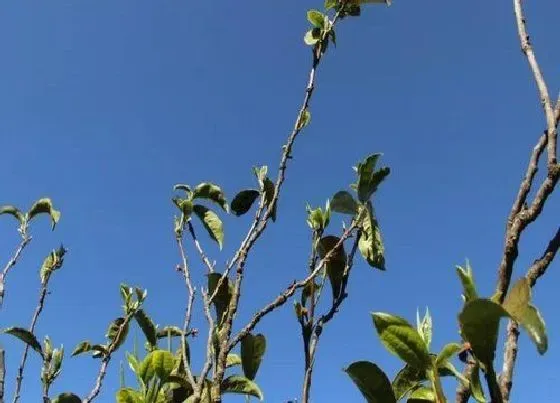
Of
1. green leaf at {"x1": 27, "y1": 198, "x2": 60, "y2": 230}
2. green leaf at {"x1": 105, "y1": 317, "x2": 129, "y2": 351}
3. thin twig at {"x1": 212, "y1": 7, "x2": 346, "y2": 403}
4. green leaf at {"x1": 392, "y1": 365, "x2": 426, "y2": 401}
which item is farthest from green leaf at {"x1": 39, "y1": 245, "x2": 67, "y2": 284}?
green leaf at {"x1": 392, "y1": 365, "x2": 426, "y2": 401}

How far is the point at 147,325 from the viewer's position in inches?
111

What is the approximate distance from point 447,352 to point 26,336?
276cm

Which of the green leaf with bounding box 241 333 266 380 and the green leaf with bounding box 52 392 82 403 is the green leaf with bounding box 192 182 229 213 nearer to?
the green leaf with bounding box 241 333 266 380

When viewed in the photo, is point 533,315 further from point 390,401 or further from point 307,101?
point 307,101

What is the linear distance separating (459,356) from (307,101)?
209cm

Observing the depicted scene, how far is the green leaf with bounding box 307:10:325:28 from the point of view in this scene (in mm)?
3508

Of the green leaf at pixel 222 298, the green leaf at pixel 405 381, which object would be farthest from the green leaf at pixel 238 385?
the green leaf at pixel 405 381

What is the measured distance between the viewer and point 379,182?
99.9 inches

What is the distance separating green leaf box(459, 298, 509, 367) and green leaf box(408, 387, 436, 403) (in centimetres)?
43

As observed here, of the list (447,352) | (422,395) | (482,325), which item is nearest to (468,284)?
(482,325)

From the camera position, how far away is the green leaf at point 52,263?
4.41m

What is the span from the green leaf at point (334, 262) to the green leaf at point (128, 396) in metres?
0.83

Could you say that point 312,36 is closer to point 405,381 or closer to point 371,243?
point 371,243

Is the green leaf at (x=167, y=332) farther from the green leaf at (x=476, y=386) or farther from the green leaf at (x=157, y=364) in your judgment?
the green leaf at (x=476, y=386)
